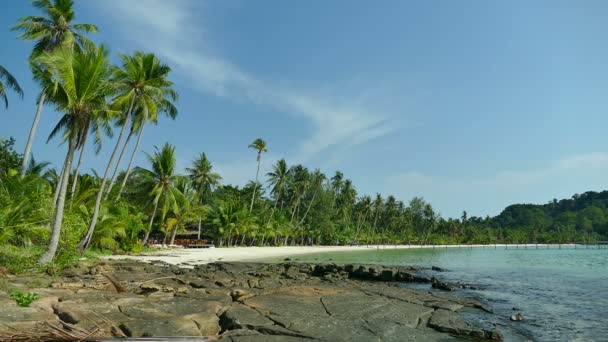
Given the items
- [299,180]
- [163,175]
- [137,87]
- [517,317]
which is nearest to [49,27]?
[137,87]

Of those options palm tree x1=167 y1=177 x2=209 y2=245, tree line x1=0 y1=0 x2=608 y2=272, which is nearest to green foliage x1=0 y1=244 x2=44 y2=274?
tree line x1=0 y1=0 x2=608 y2=272

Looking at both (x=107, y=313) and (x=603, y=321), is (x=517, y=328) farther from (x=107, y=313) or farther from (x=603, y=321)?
(x=107, y=313)

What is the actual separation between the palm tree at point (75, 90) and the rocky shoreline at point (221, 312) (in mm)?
2819

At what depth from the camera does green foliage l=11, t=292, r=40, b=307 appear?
888cm

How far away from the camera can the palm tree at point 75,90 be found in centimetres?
1590

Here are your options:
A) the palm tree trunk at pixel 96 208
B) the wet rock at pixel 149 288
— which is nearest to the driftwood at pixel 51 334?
the wet rock at pixel 149 288

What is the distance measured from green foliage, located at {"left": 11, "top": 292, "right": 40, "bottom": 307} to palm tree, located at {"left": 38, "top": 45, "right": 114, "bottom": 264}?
22.9ft

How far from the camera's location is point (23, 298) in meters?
9.07

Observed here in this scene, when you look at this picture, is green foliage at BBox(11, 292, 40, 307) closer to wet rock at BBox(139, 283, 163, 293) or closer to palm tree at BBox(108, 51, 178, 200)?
wet rock at BBox(139, 283, 163, 293)

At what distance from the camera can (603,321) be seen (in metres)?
12.7

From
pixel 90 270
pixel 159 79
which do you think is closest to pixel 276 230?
pixel 159 79

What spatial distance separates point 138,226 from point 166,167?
9.19 m

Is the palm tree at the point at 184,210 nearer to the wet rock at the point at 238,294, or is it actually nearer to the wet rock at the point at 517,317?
the wet rock at the point at 238,294

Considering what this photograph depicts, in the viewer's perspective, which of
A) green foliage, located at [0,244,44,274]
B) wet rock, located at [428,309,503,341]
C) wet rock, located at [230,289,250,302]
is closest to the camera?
wet rock, located at [428,309,503,341]
